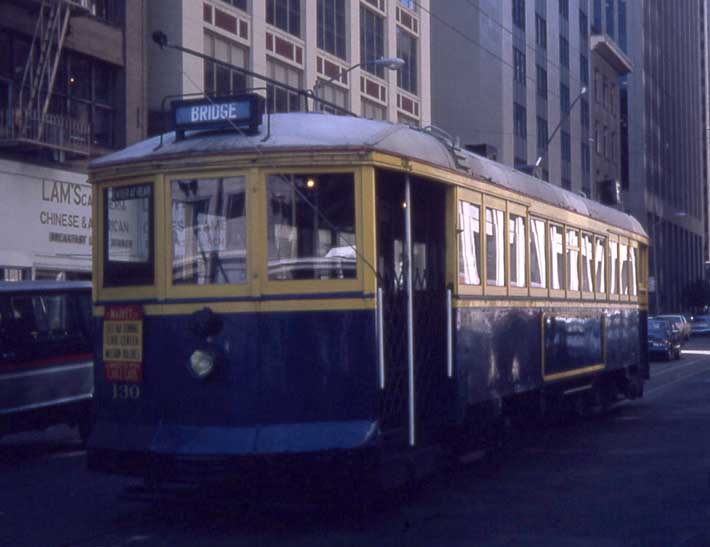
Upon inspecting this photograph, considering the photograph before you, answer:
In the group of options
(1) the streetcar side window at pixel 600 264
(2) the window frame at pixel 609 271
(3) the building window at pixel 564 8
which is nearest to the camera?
(1) the streetcar side window at pixel 600 264

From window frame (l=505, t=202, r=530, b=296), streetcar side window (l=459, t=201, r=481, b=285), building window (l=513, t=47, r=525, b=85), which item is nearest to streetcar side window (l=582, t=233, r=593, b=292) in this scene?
window frame (l=505, t=202, r=530, b=296)

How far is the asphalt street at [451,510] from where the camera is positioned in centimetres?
918

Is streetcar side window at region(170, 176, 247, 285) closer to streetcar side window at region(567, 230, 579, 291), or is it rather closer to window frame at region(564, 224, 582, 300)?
window frame at region(564, 224, 582, 300)

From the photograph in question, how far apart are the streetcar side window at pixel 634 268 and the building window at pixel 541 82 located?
134ft

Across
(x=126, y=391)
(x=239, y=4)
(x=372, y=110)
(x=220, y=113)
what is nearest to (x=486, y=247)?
(x=220, y=113)

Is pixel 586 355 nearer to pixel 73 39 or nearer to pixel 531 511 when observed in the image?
pixel 531 511

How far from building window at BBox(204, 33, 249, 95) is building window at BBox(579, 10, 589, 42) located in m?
40.5

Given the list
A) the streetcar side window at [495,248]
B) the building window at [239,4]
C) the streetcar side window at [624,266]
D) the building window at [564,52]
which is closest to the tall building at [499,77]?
the building window at [564,52]

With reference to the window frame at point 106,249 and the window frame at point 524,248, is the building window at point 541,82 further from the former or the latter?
the window frame at point 106,249

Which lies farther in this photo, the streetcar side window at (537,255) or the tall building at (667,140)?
the tall building at (667,140)

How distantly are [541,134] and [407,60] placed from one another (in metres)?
18.3

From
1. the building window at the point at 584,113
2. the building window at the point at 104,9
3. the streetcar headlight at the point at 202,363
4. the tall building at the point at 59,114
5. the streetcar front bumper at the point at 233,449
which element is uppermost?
the building window at the point at 584,113

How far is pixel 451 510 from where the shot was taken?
33.9 feet

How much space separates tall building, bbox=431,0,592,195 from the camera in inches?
2135
